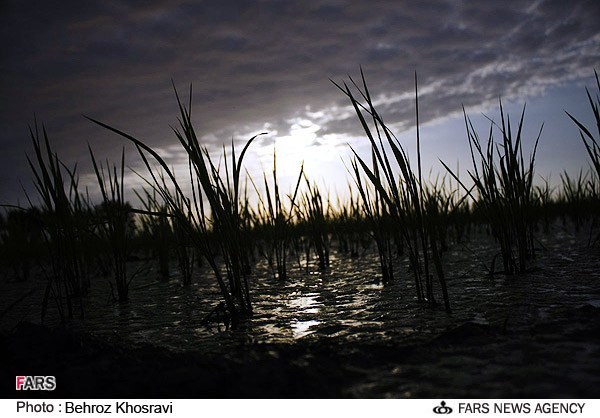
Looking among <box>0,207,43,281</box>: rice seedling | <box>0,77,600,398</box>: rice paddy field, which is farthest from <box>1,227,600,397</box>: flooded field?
<box>0,207,43,281</box>: rice seedling

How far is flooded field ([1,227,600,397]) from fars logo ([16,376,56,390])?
55 mm

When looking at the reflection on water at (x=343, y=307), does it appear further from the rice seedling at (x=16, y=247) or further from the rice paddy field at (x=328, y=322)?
the rice seedling at (x=16, y=247)

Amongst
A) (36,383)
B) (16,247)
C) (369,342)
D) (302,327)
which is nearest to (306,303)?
(302,327)

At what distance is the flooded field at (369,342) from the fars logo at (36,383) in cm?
6

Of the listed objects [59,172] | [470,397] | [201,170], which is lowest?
[470,397]

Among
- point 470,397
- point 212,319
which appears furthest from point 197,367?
point 212,319

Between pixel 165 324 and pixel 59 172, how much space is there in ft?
2.90

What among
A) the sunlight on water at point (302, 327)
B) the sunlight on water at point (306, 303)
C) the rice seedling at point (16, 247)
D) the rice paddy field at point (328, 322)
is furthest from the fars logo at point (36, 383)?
the rice seedling at point (16, 247)

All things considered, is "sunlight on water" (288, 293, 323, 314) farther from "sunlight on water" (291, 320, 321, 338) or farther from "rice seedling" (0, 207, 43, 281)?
"rice seedling" (0, 207, 43, 281)

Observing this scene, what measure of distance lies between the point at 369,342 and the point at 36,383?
2.30 feet

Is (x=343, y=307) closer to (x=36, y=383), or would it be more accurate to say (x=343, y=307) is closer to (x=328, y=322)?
(x=328, y=322)

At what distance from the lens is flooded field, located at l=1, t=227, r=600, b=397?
0.74 meters

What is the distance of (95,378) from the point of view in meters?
0.83
